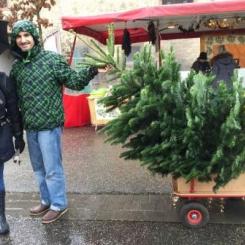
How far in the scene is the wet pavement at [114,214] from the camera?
4.00m

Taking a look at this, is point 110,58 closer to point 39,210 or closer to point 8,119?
point 8,119

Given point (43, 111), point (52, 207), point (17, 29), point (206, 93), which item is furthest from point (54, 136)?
point (206, 93)

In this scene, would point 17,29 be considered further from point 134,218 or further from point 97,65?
point 134,218

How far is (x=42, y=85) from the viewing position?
165 inches

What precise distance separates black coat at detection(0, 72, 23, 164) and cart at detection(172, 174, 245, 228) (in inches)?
60.8

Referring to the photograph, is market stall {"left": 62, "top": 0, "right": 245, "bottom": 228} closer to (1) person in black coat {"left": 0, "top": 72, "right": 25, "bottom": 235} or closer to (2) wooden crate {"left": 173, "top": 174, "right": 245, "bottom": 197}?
(2) wooden crate {"left": 173, "top": 174, "right": 245, "bottom": 197}

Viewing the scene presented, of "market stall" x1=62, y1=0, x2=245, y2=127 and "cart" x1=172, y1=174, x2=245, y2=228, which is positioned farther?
"market stall" x1=62, y1=0, x2=245, y2=127

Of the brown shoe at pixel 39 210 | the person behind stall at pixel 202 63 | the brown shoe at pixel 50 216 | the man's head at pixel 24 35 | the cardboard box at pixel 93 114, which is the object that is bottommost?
the cardboard box at pixel 93 114

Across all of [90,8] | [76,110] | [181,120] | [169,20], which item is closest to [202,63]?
[169,20]

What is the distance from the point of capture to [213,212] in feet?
A: 14.4

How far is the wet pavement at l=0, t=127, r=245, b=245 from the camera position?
157 inches

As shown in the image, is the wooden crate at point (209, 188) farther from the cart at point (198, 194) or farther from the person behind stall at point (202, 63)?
the person behind stall at point (202, 63)

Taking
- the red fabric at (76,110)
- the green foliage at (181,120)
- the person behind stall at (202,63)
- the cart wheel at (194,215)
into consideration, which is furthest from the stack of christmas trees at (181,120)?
the red fabric at (76,110)

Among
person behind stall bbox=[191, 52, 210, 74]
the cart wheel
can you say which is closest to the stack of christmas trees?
the cart wheel
